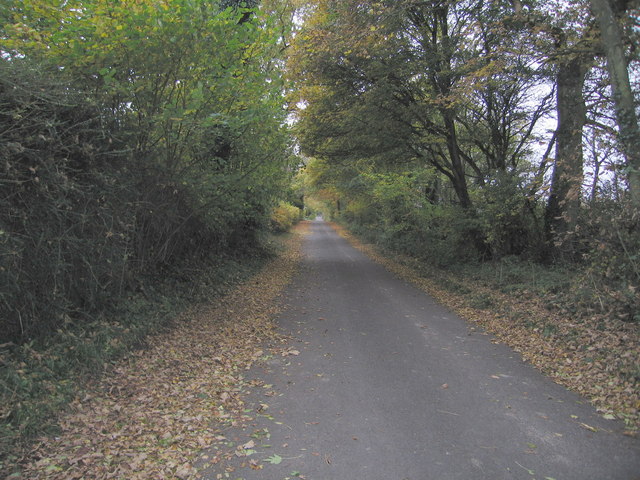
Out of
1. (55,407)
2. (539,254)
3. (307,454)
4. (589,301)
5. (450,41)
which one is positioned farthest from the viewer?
(450,41)

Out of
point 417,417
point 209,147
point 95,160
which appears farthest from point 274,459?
point 209,147

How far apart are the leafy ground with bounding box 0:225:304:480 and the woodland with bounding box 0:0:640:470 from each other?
29 cm

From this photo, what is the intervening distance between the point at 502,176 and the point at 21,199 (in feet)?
38.8

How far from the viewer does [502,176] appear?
1238 cm

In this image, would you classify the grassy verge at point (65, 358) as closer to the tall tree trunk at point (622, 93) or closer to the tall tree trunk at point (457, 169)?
the tall tree trunk at point (622, 93)

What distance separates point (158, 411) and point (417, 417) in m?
2.83

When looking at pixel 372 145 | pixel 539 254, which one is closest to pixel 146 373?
pixel 539 254

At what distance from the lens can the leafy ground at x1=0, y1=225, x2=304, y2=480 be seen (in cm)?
355

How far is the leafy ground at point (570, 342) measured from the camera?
4.92m

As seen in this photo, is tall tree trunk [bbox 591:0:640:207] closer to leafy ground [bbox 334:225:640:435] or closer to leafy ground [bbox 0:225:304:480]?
leafy ground [bbox 334:225:640:435]

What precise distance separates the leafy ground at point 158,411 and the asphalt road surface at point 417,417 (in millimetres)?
396

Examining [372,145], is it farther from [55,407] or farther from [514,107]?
[55,407]

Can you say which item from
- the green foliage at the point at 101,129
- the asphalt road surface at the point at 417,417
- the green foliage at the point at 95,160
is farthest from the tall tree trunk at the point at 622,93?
the green foliage at the point at 95,160

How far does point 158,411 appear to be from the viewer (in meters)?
4.55
